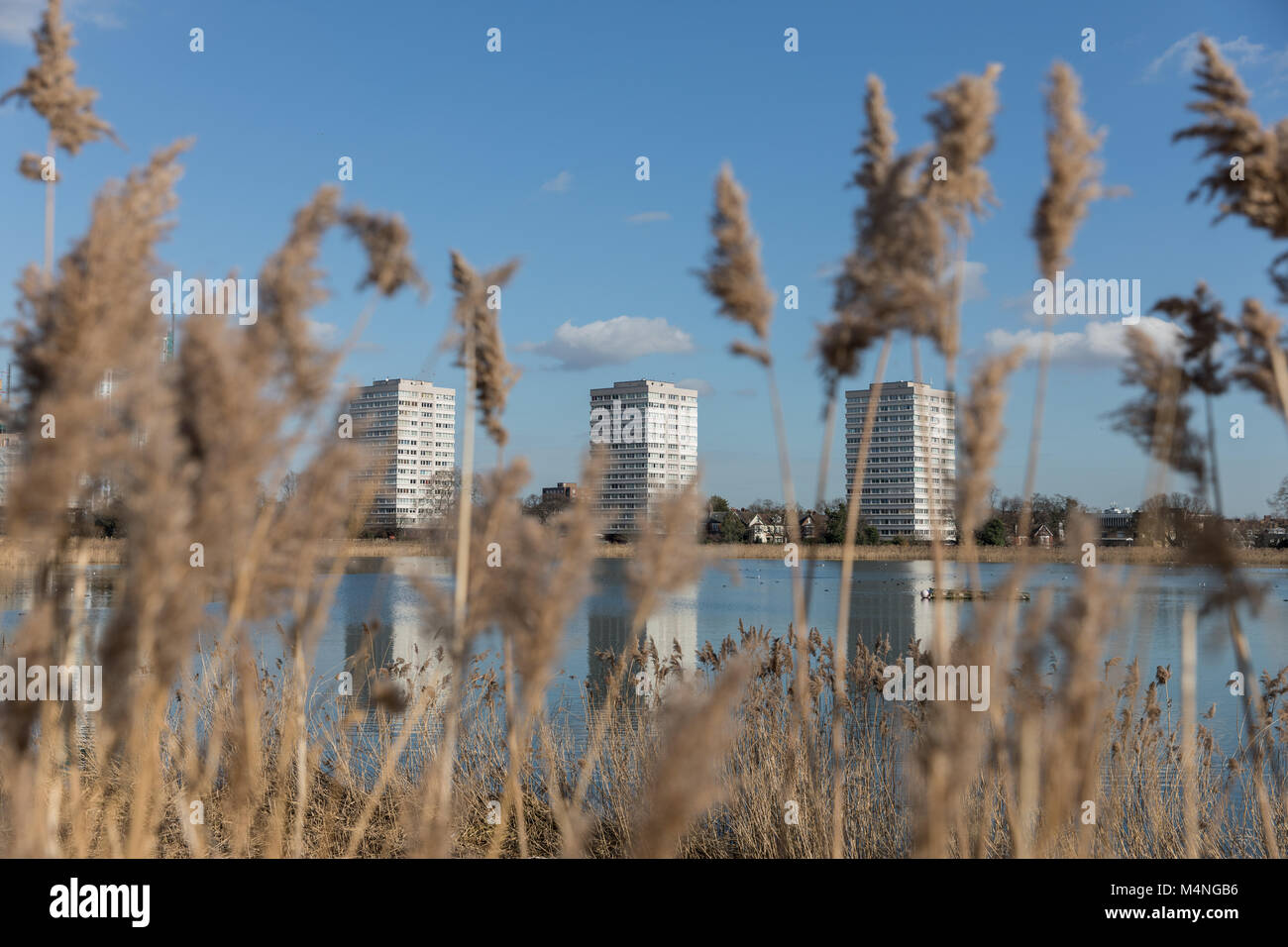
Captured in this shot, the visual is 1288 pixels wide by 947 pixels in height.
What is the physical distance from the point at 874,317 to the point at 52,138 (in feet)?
6.33

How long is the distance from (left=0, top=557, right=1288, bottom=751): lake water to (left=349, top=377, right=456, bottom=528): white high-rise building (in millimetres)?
321

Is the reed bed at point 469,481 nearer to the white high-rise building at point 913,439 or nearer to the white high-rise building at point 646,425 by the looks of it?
the white high-rise building at point 913,439

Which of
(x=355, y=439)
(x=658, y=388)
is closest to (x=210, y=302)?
(x=355, y=439)

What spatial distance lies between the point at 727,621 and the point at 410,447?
17.1 meters

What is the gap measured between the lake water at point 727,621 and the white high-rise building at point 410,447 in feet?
1.05

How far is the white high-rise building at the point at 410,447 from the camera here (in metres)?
3.00

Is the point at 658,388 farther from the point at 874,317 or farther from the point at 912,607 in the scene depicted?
A: the point at 912,607

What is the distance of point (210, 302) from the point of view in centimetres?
166

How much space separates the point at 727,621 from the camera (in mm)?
21438

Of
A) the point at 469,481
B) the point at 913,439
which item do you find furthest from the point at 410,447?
the point at 469,481

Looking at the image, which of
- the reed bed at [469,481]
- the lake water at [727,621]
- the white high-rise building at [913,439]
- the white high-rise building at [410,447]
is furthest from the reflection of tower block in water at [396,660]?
the white high-rise building at [913,439]

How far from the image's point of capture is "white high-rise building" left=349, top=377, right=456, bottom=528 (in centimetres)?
300

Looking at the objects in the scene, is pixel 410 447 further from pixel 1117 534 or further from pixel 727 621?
pixel 727 621
